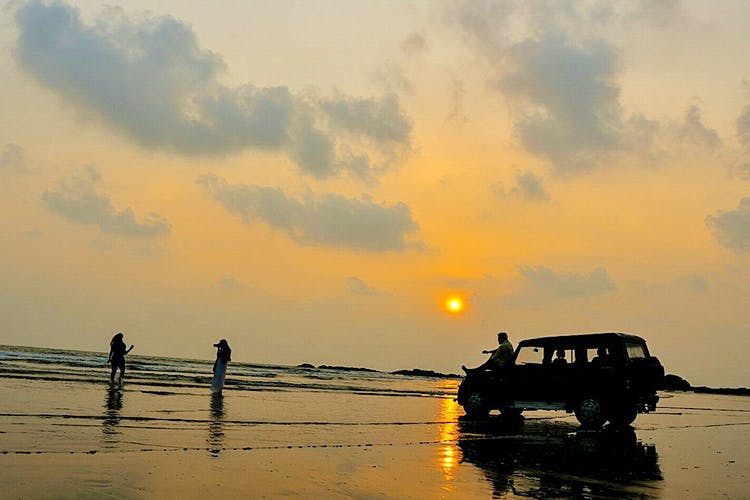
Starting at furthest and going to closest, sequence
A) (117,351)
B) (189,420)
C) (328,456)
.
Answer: (117,351), (189,420), (328,456)

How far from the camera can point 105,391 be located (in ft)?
78.8

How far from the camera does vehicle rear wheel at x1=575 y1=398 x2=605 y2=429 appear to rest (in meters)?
18.6

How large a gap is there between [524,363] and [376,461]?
10.4 m

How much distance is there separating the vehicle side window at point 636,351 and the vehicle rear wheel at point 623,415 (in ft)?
4.09

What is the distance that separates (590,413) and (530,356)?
7.17ft

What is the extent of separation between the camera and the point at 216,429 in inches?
541

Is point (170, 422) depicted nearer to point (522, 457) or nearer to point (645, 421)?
point (522, 457)

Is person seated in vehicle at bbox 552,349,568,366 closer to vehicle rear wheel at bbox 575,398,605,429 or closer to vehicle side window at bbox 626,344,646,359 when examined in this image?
vehicle rear wheel at bbox 575,398,605,429

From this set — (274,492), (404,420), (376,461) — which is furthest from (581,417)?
(274,492)

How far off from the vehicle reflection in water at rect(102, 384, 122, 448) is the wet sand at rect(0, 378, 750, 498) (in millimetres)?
41

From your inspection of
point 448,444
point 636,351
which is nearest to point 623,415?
point 636,351

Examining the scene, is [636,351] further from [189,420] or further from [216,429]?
[189,420]

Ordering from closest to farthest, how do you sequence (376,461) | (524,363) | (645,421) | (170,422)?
(376,461) < (170,422) < (524,363) < (645,421)

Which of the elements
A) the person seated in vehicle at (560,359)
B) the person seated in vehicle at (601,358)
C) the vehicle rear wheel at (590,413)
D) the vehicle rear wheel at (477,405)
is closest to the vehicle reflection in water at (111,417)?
the vehicle rear wheel at (477,405)
